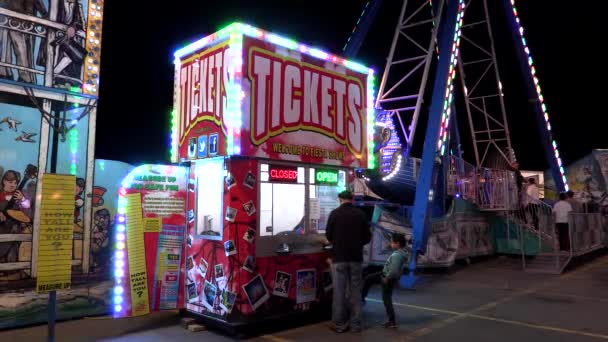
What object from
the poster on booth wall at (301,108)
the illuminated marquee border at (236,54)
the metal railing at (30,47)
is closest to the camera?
the illuminated marquee border at (236,54)

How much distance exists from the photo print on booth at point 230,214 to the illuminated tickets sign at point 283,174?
2.64 ft

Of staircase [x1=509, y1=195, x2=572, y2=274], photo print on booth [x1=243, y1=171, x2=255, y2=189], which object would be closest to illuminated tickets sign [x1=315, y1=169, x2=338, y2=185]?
photo print on booth [x1=243, y1=171, x2=255, y2=189]

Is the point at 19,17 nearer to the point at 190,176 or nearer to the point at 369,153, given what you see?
the point at 190,176

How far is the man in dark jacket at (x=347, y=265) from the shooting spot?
6832 millimetres

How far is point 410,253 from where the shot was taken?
11.6 m

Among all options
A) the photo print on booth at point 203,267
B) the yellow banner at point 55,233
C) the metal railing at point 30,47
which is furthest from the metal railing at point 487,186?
the yellow banner at point 55,233

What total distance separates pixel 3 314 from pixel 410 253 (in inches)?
332

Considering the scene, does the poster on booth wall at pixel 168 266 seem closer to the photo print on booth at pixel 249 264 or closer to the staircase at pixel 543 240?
the photo print on booth at pixel 249 264

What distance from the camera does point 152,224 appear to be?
7078 mm

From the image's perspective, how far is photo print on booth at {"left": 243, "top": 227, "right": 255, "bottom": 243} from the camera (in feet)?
21.8

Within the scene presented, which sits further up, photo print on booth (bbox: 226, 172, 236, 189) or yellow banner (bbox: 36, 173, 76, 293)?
photo print on booth (bbox: 226, 172, 236, 189)

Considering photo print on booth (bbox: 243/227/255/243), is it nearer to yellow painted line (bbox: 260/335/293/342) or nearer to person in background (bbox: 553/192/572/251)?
yellow painted line (bbox: 260/335/293/342)

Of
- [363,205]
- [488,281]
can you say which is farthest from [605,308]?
[363,205]

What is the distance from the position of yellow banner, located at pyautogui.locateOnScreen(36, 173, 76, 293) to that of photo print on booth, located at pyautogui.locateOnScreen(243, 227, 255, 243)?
2.22 m
